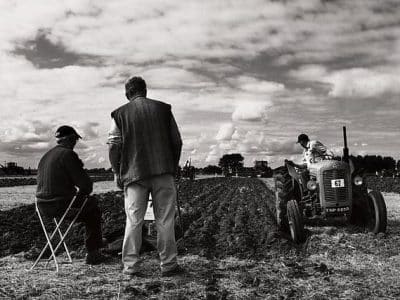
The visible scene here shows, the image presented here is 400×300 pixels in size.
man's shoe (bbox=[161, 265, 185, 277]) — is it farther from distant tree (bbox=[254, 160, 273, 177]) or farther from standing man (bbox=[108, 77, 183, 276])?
distant tree (bbox=[254, 160, 273, 177])

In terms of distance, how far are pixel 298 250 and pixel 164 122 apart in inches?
121

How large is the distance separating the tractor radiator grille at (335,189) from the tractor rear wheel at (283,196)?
29.0 inches

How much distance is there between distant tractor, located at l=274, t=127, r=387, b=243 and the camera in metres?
8.13

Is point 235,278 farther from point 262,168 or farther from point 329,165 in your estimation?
point 262,168

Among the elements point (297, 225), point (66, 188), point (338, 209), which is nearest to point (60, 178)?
point (66, 188)

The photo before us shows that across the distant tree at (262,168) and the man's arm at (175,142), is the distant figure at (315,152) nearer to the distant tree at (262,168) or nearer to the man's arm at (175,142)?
the man's arm at (175,142)

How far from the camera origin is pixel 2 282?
16.8ft

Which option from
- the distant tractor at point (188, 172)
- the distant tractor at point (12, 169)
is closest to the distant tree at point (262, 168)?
the distant tractor at point (188, 172)

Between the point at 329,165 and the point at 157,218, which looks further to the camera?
the point at 329,165

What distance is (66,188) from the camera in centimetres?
591

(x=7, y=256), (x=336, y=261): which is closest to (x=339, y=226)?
(x=336, y=261)

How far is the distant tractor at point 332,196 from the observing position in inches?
320

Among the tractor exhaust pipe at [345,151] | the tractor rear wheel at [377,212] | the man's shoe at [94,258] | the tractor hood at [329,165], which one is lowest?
the man's shoe at [94,258]

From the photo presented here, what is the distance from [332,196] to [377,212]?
2.54 ft
